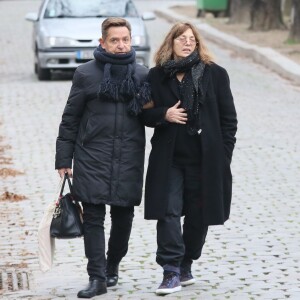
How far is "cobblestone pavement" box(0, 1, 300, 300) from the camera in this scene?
772cm

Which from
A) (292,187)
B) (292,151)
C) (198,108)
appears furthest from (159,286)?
(292,151)

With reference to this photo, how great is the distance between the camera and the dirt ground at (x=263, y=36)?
24.8 metres

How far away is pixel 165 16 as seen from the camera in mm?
37594

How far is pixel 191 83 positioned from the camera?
7164 millimetres

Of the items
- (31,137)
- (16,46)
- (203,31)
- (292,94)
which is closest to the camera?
(31,137)

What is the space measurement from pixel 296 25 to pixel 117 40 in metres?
19.1

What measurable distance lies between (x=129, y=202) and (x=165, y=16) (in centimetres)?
3065

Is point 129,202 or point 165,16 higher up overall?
point 129,202

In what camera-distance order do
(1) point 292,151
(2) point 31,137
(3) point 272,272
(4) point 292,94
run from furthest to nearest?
1. (4) point 292,94
2. (2) point 31,137
3. (1) point 292,151
4. (3) point 272,272

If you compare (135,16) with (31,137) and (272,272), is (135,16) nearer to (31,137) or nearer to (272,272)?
(31,137)

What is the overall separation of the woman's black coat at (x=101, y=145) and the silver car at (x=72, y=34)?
13.0 metres

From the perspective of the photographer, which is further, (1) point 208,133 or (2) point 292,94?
(2) point 292,94

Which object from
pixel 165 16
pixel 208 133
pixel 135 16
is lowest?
pixel 165 16

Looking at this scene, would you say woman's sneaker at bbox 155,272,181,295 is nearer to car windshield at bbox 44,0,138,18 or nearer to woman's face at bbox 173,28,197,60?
woman's face at bbox 173,28,197,60
